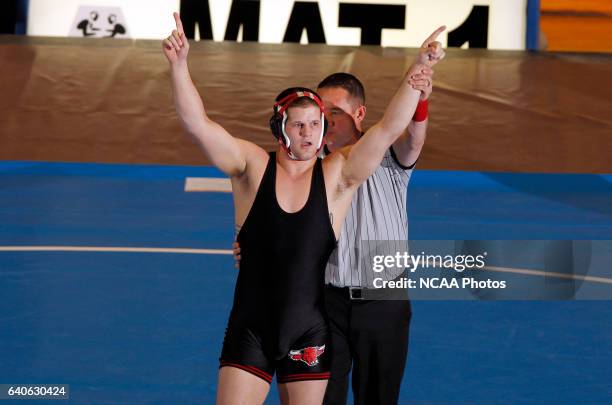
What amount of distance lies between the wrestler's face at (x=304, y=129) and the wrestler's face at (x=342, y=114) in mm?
495

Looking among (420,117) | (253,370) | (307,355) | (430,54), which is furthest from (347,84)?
(253,370)

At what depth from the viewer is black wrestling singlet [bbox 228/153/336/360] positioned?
13.7ft

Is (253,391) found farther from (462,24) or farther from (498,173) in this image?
(462,24)

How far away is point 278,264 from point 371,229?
0.62m

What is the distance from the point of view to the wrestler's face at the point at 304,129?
4160mm

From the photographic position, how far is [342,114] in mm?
4707

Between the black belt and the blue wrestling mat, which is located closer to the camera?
the black belt

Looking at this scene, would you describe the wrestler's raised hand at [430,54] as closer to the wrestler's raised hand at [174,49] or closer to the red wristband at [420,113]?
the red wristband at [420,113]

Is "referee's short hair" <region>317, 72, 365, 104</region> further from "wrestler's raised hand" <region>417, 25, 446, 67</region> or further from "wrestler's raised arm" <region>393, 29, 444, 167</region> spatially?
"wrestler's raised hand" <region>417, 25, 446, 67</region>

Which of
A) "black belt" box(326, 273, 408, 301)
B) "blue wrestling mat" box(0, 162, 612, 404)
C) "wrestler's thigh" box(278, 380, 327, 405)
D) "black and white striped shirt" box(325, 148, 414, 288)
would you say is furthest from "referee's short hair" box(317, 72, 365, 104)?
"blue wrestling mat" box(0, 162, 612, 404)

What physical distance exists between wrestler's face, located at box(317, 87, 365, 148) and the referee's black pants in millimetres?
711

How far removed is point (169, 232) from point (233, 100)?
3563 mm

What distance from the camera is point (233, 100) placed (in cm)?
1320

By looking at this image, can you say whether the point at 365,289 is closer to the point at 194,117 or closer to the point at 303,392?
the point at 303,392
